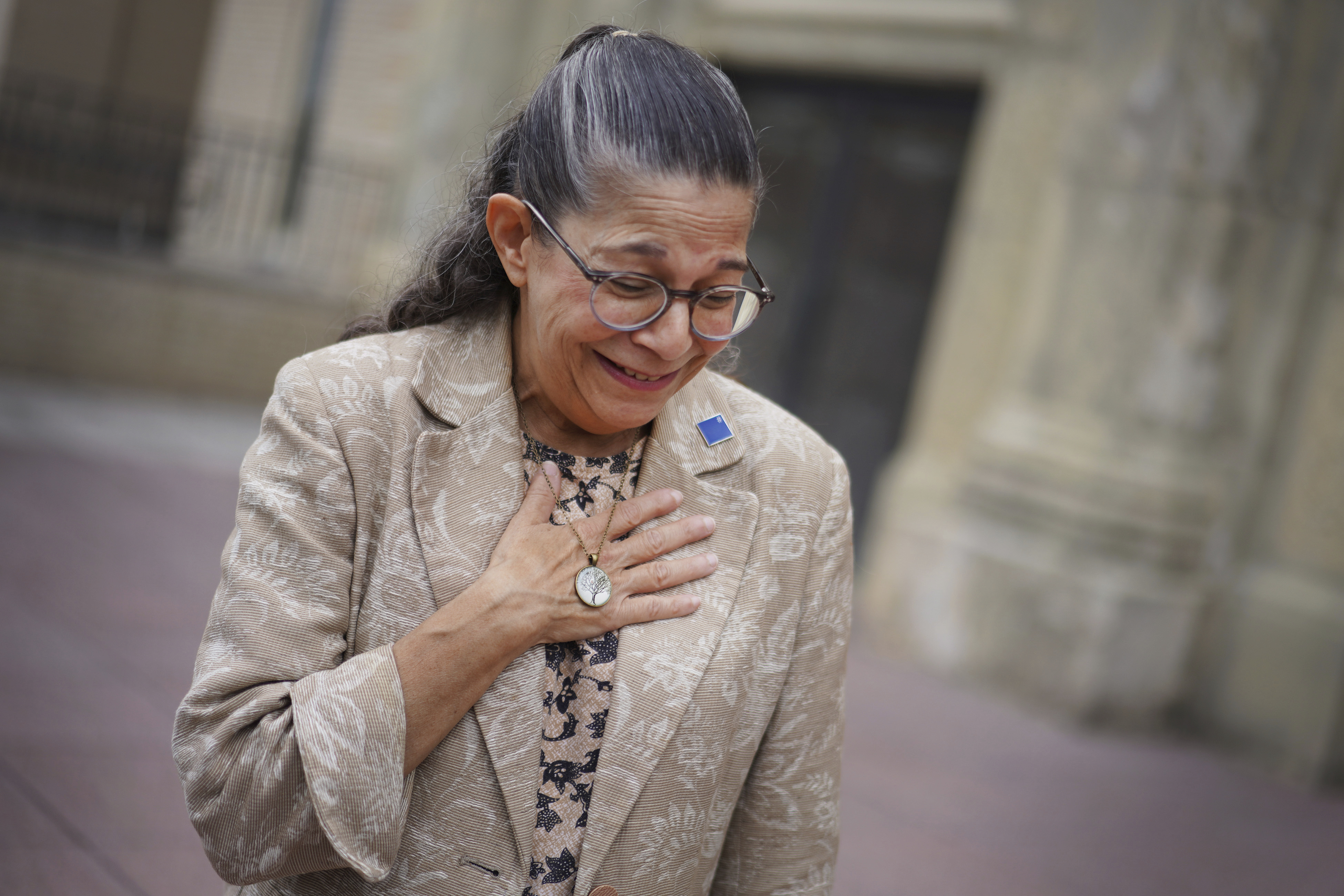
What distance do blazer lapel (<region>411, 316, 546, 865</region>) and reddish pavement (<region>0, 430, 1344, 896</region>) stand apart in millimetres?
2068

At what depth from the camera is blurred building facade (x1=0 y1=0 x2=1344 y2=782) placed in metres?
6.20

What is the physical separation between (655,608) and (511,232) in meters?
0.56

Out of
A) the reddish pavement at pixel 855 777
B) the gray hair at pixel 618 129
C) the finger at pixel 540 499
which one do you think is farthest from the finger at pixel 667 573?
the reddish pavement at pixel 855 777

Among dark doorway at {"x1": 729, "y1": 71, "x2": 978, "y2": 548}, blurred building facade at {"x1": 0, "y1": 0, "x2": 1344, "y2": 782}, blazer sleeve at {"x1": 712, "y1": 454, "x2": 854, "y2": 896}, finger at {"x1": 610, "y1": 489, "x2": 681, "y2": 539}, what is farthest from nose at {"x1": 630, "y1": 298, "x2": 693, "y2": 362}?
dark doorway at {"x1": 729, "y1": 71, "x2": 978, "y2": 548}

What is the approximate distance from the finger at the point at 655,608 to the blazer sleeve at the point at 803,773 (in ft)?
0.65

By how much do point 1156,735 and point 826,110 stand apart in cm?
456

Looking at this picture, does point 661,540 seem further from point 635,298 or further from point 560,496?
point 635,298

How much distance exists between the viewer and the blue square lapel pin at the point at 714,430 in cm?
189

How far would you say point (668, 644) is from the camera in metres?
1.72

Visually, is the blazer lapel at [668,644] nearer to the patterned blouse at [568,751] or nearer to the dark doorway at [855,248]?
the patterned blouse at [568,751]

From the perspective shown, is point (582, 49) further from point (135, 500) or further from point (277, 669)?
point (135, 500)

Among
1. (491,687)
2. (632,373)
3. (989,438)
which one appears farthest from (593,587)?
(989,438)

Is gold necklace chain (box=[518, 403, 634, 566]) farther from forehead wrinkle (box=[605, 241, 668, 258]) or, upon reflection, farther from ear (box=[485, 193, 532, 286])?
forehead wrinkle (box=[605, 241, 668, 258])

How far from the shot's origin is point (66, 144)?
10.3 metres
